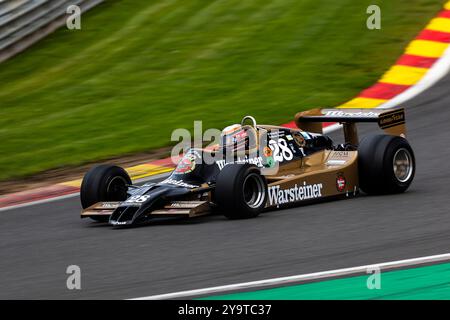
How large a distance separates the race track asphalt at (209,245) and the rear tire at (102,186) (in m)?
0.29

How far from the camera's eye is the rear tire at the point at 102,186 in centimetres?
1016

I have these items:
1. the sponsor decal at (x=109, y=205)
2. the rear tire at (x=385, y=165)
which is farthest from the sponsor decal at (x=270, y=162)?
the sponsor decal at (x=109, y=205)

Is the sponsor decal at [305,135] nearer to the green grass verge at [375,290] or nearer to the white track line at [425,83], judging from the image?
the white track line at [425,83]

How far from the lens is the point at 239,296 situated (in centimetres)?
708

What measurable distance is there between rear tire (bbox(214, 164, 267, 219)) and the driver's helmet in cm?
61

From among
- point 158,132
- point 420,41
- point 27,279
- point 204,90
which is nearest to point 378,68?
point 420,41

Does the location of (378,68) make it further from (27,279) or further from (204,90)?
(27,279)

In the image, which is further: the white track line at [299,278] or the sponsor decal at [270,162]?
the sponsor decal at [270,162]

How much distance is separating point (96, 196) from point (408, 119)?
576 centimetres

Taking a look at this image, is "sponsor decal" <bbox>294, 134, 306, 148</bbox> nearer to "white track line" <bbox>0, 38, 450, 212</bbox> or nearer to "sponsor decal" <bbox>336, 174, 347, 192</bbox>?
"sponsor decal" <bbox>336, 174, 347, 192</bbox>

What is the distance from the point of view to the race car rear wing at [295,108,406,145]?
11.1 metres

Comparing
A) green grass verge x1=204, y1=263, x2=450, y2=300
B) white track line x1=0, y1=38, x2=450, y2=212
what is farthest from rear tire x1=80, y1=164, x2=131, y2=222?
white track line x1=0, y1=38, x2=450, y2=212

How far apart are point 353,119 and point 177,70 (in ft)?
20.5

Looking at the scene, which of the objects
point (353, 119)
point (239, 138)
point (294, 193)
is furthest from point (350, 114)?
point (239, 138)
